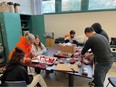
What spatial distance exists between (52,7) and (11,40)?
2.77 metres

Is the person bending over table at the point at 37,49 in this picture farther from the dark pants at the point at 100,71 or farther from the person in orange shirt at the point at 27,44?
the dark pants at the point at 100,71

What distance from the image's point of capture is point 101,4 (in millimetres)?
4633

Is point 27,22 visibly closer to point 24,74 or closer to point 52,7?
point 52,7

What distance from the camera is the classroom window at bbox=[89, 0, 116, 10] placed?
4.48 meters

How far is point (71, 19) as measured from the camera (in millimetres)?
5121

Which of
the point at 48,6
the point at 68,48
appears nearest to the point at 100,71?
the point at 68,48

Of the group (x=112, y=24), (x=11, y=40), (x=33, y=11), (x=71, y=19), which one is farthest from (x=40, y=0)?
(x=112, y=24)

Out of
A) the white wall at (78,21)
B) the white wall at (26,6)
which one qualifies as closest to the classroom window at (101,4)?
the white wall at (78,21)

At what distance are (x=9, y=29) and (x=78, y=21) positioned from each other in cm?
287

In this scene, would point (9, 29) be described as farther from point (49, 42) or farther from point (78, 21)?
point (78, 21)

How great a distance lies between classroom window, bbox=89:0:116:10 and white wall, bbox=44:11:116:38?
232 mm

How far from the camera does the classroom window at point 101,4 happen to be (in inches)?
176

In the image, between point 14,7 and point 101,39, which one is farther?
point 14,7

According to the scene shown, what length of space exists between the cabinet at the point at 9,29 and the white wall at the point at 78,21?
79.9 inches
